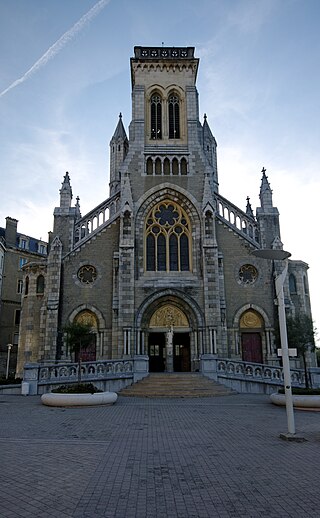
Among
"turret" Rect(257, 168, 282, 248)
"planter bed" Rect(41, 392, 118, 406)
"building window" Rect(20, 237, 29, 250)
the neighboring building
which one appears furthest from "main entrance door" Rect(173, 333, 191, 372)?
"building window" Rect(20, 237, 29, 250)

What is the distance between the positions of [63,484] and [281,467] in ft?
12.8

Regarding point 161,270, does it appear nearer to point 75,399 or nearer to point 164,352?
point 164,352

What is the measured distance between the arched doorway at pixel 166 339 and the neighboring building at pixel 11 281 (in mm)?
18824

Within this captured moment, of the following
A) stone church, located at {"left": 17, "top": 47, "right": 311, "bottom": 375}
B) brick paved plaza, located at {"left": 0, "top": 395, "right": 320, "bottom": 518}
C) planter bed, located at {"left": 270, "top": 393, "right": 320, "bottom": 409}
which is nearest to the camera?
brick paved plaza, located at {"left": 0, "top": 395, "right": 320, "bottom": 518}

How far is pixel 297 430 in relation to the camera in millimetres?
11688

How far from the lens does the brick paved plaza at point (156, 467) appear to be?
225 inches

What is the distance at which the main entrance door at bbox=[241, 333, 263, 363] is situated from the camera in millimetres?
28820

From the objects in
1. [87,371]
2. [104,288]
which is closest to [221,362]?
[87,371]

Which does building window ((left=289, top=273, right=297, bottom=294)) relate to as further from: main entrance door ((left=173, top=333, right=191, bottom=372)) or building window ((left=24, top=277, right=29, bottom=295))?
building window ((left=24, top=277, right=29, bottom=295))

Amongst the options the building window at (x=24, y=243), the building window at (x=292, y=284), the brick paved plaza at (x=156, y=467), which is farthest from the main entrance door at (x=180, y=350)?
the building window at (x=24, y=243)

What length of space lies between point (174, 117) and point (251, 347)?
62.4ft

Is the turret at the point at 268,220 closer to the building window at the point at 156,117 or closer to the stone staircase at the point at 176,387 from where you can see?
the building window at the point at 156,117

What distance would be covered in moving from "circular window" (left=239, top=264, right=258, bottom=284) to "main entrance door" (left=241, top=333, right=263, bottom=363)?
378 cm

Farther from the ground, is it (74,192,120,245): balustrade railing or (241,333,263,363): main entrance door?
(74,192,120,245): balustrade railing
